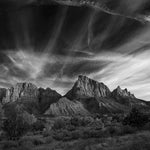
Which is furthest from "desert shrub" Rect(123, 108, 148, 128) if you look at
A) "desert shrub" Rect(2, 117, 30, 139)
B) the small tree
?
"desert shrub" Rect(2, 117, 30, 139)

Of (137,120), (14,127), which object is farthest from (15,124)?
(137,120)

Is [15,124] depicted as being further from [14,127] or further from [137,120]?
[137,120]

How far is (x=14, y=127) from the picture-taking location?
23.4m

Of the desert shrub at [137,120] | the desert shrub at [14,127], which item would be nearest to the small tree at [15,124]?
the desert shrub at [14,127]

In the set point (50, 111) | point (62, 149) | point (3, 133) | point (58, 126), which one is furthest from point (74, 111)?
point (62, 149)

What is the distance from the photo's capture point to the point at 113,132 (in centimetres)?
2088

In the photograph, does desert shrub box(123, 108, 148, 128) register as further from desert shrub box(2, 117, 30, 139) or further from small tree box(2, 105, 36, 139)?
desert shrub box(2, 117, 30, 139)

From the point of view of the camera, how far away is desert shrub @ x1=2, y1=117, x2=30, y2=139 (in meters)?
23.2

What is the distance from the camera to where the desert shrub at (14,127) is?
2323cm

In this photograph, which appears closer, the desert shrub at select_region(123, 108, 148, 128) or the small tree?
the small tree

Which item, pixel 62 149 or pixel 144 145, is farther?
pixel 62 149

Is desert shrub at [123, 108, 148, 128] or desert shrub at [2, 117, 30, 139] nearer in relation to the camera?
desert shrub at [2, 117, 30, 139]

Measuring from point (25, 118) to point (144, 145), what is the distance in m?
18.0

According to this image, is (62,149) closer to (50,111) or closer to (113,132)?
(113,132)
